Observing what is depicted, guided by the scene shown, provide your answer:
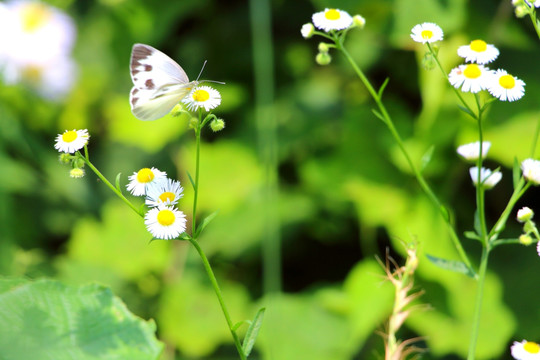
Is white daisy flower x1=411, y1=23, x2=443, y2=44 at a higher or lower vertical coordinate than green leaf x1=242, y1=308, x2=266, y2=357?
higher

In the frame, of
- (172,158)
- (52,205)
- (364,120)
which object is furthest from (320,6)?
(52,205)

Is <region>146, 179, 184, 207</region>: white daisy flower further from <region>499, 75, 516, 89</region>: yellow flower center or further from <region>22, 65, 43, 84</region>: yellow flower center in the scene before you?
<region>22, 65, 43, 84</region>: yellow flower center

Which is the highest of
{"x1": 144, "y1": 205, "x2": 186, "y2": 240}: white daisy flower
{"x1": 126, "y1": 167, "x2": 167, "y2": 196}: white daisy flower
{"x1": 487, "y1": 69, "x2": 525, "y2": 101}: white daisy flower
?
{"x1": 487, "y1": 69, "x2": 525, "y2": 101}: white daisy flower

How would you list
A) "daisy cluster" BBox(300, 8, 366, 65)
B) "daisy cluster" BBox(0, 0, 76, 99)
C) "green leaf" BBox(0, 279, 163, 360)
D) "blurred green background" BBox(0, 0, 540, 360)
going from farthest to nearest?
"daisy cluster" BBox(0, 0, 76, 99), "blurred green background" BBox(0, 0, 540, 360), "daisy cluster" BBox(300, 8, 366, 65), "green leaf" BBox(0, 279, 163, 360)

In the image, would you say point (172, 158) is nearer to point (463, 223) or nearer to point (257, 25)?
point (257, 25)

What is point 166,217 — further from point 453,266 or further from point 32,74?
point 32,74

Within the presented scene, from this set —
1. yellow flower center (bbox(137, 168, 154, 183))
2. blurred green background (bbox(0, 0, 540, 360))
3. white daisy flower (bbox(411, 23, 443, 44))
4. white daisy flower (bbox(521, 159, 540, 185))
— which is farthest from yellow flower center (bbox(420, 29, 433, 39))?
blurred green background (bbox(0, 0, 540, 360))

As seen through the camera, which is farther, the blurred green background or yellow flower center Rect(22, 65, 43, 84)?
yellow flower center Rect(22, 65, 43, 84)
